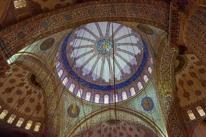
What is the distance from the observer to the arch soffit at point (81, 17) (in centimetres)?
584

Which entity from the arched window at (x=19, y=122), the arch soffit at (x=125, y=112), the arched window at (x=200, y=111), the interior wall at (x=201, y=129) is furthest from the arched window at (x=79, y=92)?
the interior wall at (x=201, y=129)

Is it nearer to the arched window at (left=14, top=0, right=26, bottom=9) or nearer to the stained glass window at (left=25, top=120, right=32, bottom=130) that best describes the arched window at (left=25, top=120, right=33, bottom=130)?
the stained glass window at (left=25, top=120, right=32, bottom=130)

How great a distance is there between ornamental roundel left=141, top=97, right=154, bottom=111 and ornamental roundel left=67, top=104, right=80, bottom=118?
5596 millimetres

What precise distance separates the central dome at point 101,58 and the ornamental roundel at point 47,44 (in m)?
3.23

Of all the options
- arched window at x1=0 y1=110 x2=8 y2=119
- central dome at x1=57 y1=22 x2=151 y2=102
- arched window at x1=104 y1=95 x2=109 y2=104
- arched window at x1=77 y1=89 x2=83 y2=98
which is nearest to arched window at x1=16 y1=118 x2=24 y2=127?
arched window at x1=0 y1=110 x2=8 y2=119

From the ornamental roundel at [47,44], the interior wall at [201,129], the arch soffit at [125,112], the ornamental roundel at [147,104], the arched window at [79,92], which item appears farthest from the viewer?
the arched window at [79,92]

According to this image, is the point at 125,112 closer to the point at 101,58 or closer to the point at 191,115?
the point at 191,115

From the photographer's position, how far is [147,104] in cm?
1107

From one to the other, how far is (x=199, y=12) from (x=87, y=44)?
39.2 feet

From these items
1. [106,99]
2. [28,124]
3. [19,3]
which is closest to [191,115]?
[106,99]

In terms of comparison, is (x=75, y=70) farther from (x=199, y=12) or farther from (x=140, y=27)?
(x=199, y=12)

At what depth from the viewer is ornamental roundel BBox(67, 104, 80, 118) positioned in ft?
38.0

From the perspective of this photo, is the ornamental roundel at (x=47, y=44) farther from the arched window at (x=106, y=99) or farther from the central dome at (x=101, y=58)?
the arched window at (x=106, y=99)

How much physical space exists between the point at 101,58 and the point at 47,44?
8.19 m
